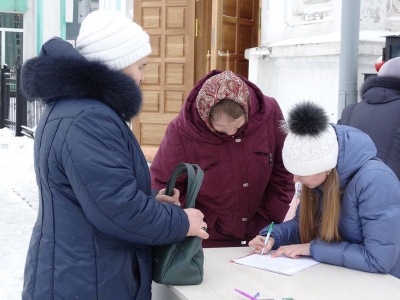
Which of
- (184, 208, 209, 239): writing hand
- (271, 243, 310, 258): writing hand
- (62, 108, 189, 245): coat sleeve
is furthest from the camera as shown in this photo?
(271, 243, 310, 258): writing hand

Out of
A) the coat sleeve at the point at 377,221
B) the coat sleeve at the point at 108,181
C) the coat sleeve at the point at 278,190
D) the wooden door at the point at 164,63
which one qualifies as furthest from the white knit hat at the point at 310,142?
the wooden door at the point at 164,63

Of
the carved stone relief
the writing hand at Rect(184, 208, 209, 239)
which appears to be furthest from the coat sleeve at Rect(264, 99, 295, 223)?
the carved stone relief

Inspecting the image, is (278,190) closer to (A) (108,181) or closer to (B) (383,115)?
(B) (383,115)

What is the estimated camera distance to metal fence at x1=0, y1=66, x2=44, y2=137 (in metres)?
13.3

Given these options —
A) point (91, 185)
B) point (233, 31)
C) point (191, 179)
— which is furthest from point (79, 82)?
point (233, 31)

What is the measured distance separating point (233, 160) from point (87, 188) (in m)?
1.10

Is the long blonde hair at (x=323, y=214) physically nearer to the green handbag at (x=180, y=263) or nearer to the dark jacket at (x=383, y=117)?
the green handbag at (x=180, y=263)

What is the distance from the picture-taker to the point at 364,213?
7.17 feet

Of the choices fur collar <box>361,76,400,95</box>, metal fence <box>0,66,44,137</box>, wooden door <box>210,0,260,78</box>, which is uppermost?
wooden door <box>210,0,260,78</box>

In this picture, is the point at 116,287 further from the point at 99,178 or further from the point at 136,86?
the point at 136,86

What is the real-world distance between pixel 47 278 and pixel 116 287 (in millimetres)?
208

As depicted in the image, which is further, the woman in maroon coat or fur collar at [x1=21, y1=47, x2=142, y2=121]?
the woman in maroon coat

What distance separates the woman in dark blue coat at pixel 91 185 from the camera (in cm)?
185

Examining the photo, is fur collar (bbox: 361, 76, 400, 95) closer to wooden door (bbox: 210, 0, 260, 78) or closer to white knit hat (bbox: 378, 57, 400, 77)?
white knit hat (bbox: 378, 57, 400, 77)
